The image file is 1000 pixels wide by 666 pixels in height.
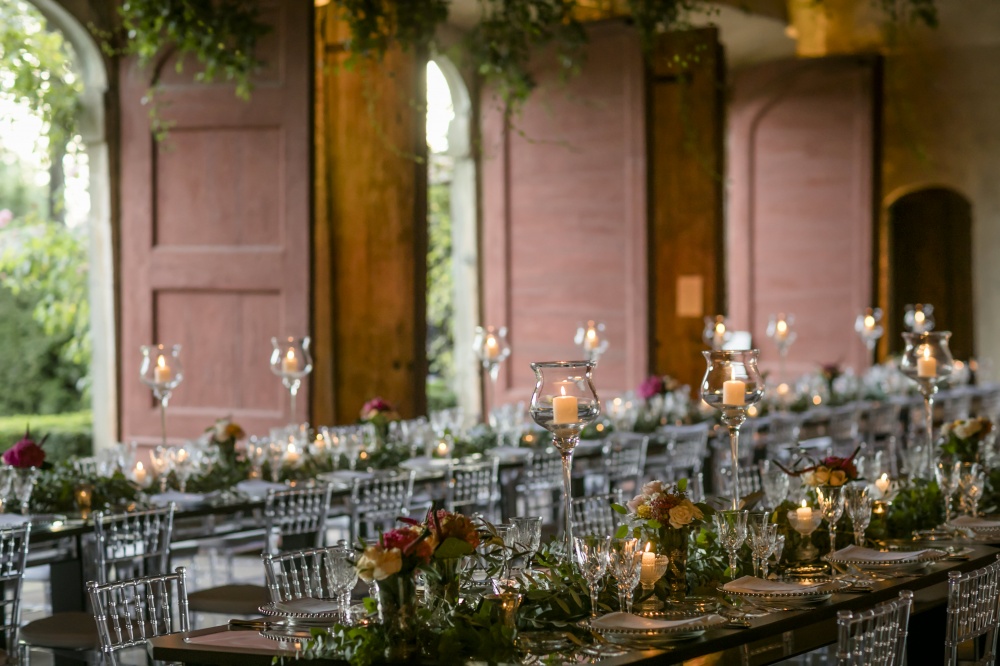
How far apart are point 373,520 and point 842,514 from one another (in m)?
2.38

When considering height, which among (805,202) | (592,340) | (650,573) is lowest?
(650,573)

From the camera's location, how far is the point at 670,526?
3.54 meters

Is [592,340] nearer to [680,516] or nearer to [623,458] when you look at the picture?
[623,458]

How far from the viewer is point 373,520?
6062 millimetres

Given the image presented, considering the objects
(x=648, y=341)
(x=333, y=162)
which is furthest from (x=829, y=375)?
(x=333, y=162)

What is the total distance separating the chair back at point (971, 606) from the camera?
3.44 metres

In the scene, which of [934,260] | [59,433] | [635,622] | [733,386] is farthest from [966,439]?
[59,433]

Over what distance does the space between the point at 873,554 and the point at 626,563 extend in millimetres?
1182

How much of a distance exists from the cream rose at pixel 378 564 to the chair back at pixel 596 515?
75.6 inches

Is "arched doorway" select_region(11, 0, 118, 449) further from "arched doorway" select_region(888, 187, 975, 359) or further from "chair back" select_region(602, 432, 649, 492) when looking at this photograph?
"arched doorway" select_region(888, 187, 975, 359)

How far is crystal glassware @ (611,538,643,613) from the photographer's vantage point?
3.20 m

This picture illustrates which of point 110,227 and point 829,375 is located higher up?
point 110,227

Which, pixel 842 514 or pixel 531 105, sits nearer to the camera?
pixel 842 514

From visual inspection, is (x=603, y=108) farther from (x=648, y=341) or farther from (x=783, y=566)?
(x=783, y=566)
